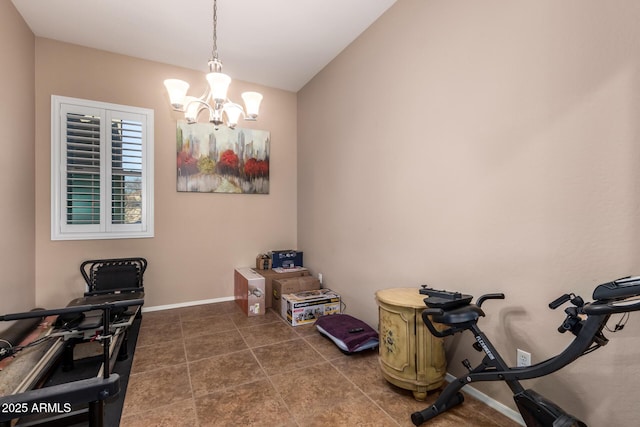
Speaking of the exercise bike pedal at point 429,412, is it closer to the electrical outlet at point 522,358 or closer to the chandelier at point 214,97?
the electrical outlet at point 522,358

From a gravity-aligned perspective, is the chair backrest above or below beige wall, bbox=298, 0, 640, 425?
below

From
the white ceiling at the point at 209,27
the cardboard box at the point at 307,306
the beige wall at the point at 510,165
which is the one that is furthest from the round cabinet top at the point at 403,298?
the white ceiling at the point at 209,27

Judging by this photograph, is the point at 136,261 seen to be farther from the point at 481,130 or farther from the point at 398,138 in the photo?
the point at 481,130

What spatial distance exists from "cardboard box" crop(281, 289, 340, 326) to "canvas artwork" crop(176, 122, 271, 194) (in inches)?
69.6

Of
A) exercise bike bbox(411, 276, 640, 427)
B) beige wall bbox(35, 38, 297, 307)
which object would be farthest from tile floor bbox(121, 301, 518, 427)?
beige wall bbox(35, 38, 297, 307)

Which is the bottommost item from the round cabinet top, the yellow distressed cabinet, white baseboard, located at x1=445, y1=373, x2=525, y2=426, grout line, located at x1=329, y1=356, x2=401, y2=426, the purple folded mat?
grout line, located at x1=329, y1=356, x2=401, y2=426

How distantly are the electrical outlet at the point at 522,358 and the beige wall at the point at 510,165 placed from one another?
33 millimetres

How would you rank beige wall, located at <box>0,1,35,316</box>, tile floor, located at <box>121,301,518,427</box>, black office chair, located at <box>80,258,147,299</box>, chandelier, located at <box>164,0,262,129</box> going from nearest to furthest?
tile floor, located at <box>121,301,518,427</box> < chandelier, located at <box>164,0,262,129</box> < beige wall, located at <box>0,1,35,316</box> < black office chair, located at <box>80,258,147,299</box>

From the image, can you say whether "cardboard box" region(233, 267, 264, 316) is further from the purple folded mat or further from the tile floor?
the purple folded mat

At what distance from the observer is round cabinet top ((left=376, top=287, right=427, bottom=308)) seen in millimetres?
1979

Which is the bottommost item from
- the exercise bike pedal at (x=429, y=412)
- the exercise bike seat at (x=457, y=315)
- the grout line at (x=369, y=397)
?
the grout line at (x=369, y=397)

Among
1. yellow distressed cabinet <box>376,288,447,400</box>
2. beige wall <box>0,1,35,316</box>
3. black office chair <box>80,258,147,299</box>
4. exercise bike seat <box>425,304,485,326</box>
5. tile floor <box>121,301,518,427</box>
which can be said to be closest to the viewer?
exercise bike seat <box>425,304,485,326</box>

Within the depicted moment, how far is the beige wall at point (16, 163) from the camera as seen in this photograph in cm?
253

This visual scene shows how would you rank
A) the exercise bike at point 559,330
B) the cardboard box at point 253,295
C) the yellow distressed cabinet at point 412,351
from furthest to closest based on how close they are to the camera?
the cardboard box at point 253,295, the yellow distressed cabinet at point 412,351, the exercise bike at point 559,330
